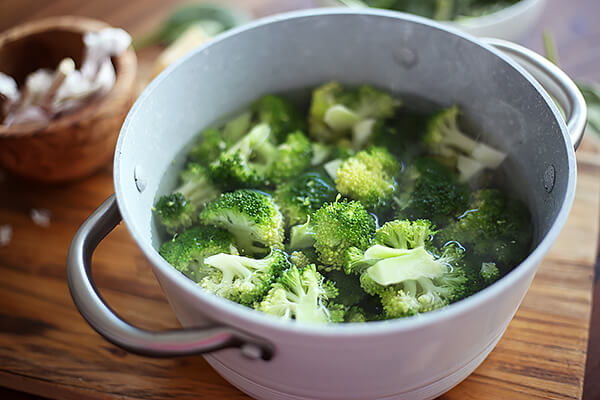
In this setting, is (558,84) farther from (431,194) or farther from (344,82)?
(344,82)

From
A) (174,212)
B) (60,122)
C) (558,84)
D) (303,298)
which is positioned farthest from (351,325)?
(60,122)

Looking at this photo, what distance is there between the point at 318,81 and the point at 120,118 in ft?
1.46

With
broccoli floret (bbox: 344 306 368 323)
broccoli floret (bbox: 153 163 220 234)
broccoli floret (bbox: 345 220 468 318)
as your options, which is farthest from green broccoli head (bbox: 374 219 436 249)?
broccoli floret (bbox: 153 163 220 234)

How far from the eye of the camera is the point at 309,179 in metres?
0.91

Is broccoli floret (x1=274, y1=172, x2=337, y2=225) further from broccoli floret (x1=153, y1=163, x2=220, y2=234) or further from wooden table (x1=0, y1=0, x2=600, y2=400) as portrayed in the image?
wooden table (x1=0, y1=0, x2=600, y2=400)

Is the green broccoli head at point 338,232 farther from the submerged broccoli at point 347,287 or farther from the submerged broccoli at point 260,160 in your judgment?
the submerged broccoli at point 260,160

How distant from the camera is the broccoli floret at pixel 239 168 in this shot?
92 cm

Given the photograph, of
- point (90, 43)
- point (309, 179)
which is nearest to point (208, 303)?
point (309, 179)

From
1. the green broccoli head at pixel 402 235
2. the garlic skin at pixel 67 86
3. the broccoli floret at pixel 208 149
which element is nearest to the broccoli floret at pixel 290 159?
the broccoli floret at pixel 208 149

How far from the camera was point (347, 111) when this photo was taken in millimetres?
1030

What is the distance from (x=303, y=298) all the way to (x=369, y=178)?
0.27 meters

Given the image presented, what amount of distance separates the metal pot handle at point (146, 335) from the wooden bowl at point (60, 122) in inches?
18.7

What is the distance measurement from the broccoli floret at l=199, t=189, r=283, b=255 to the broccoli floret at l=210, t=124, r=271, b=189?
7 centimetres

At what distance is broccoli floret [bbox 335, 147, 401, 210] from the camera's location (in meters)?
0.87
